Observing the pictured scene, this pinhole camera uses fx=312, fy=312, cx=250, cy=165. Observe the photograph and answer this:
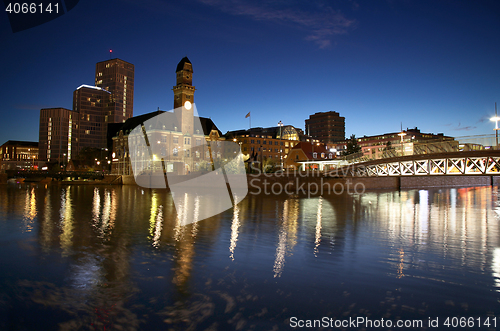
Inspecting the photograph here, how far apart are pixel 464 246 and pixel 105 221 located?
1904 centimetres

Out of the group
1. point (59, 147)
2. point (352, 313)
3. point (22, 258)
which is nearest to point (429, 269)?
point (352, 313)

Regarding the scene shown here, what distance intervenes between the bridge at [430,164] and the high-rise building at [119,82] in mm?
157551

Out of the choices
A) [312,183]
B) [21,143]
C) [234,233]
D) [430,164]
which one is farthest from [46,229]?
[21,143]

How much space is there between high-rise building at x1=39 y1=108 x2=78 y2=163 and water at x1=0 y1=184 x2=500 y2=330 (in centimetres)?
16447

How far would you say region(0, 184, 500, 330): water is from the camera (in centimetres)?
698

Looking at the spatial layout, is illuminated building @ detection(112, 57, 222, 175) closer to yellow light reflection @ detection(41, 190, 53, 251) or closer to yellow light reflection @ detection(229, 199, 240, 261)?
yellow light reflection @ detection(41, 190, 53, 251)

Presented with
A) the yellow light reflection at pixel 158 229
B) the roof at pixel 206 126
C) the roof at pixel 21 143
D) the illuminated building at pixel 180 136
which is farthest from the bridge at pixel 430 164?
the roof at pixel 21 143

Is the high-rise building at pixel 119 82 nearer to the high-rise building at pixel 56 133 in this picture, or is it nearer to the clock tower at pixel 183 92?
the high-rise building at pixel 56 133

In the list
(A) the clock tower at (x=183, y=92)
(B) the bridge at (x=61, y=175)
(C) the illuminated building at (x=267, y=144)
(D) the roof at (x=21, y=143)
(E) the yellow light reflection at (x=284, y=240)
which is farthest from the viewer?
(D) the roof at (x=21, y=143)

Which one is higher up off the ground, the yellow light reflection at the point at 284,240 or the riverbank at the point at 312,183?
the riverbank at the point at 312,183

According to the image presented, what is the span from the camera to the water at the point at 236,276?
22.9 feet

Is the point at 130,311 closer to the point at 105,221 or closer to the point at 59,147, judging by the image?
the point at 105,221

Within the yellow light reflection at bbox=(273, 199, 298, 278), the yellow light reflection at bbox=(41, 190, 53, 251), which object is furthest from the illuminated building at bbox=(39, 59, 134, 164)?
the yellow light reflection at bbox=(273, 199, 298, 278)

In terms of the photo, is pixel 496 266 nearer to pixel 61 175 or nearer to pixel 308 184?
pixel 308 184
